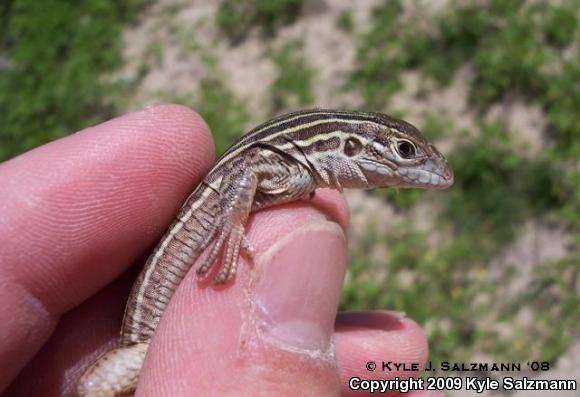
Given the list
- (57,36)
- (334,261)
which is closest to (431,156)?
(334,261)

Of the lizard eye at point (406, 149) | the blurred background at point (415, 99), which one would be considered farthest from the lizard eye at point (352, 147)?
the blurred background at point (415, 99)

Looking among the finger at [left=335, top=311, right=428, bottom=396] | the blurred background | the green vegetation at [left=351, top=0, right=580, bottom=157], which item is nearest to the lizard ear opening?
the blurred background

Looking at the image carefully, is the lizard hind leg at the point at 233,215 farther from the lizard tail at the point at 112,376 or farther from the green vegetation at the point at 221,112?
the green vegetation at the point at 221,112

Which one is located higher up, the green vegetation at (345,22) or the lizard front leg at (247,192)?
the green vegetation at (345,22)

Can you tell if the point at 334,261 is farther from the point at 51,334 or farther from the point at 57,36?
the point at 57,36

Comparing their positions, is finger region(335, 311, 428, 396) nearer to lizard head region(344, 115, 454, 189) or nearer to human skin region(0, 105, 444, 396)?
human skin region(0, 105, 444, 396)

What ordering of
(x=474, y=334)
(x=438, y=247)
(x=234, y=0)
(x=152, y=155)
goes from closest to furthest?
(x=152, y=155), (x=474, y=334), (x=438, y=247), (x=234, y=0)

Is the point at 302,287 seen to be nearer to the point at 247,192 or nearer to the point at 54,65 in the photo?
the point at 247,192

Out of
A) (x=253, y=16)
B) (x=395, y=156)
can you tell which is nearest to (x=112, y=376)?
(x=395, y=156)
